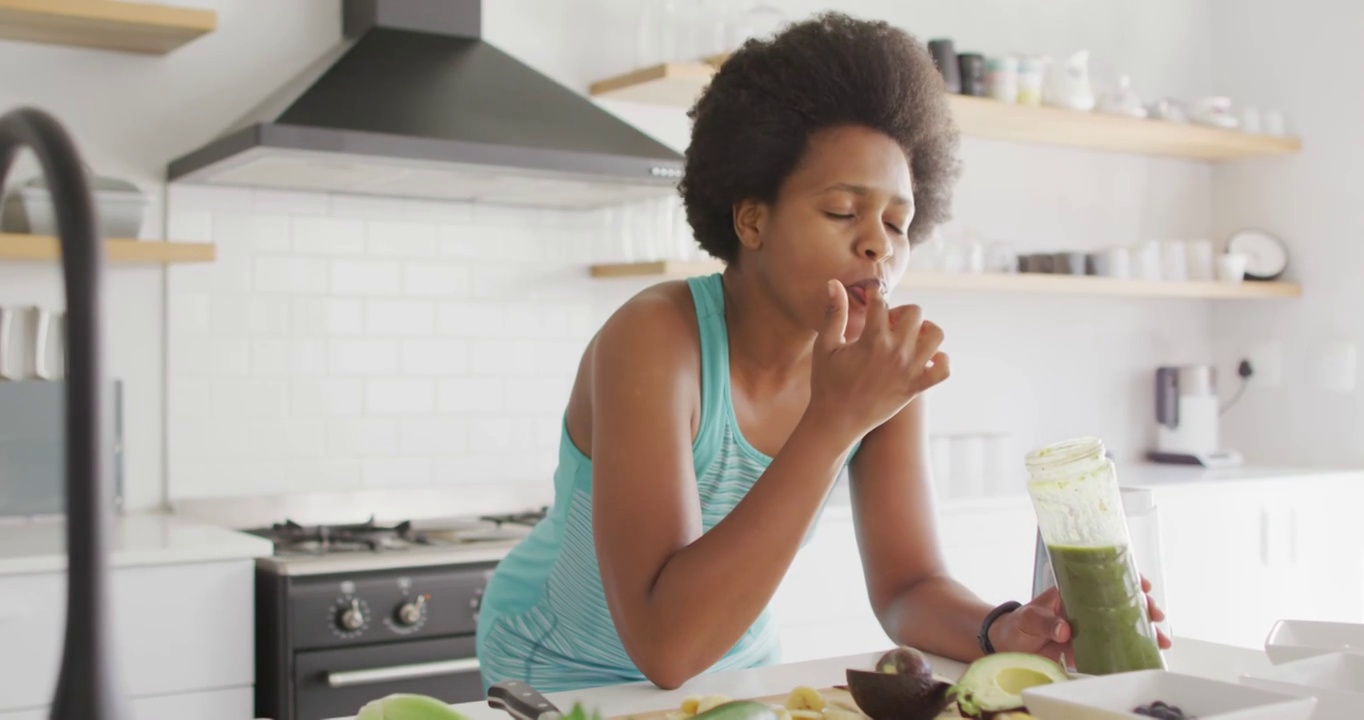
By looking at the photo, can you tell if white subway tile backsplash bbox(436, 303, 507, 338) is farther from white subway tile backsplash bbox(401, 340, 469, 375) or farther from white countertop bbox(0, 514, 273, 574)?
white countertop bbox(0, 514, 273, 574)

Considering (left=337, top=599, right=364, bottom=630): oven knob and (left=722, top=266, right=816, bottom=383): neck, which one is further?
(left=337, top=599, right=364, bottom=630): oven knob

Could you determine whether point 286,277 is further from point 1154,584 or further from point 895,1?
point 1154,584

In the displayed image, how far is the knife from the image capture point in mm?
1067

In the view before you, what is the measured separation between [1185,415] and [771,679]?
3566mm

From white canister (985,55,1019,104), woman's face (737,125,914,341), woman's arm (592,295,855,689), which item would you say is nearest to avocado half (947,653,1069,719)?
woman's arm (592,295,855,689)

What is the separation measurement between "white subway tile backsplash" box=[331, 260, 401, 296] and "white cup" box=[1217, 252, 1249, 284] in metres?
2.76

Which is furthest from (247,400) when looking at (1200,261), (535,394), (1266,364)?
(1266,364)

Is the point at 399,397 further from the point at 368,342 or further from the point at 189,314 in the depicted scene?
the point at 189,314

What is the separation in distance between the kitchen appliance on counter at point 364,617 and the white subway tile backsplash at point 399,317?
602 mm

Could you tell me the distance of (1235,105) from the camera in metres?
4.86

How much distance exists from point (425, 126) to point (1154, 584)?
1863 mm


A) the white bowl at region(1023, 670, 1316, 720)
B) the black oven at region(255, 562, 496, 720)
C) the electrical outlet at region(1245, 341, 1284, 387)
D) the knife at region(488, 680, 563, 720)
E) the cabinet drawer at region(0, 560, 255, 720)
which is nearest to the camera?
the white bowl at region(1023, 670, 1316, 720)

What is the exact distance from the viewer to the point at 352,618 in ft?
8.42

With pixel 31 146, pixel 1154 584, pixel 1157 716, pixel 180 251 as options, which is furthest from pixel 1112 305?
pixel 31 146
